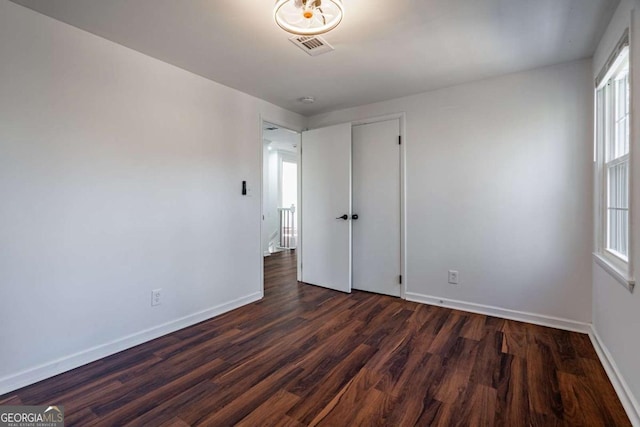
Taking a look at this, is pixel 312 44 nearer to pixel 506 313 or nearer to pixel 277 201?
pixel 506 313

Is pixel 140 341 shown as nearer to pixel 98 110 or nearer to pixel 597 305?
pixel 98 110

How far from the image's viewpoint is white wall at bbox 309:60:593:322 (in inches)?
102

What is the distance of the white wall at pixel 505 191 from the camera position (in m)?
2.58

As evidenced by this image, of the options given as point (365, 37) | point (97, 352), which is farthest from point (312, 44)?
point (97, 352)

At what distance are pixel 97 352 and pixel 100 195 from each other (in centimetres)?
115

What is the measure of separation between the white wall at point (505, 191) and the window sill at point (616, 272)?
34cm

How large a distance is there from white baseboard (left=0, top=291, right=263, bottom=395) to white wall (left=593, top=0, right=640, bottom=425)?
3.07m

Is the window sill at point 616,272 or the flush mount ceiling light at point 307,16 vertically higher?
the flush mount ceiling light at point 307,16

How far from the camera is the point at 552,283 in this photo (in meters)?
2.69

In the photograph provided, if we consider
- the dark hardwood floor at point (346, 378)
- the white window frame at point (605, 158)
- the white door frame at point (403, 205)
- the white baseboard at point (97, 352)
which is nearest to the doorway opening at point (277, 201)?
the white door frame at point (403, 205)

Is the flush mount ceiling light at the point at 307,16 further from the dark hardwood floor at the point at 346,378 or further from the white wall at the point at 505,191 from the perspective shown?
the dark hardwood floor at the point at 346,378

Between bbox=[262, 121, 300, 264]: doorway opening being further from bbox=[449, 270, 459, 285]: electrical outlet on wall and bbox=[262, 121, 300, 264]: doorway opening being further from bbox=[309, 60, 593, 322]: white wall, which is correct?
bbox=[449, 270, 459, 285]: electrical outlet on wall

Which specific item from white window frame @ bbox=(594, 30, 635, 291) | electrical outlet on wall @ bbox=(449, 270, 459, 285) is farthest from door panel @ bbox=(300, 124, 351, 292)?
white window frame @ bbox=(594, 30, 635, 291)

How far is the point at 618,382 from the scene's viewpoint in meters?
1.77
